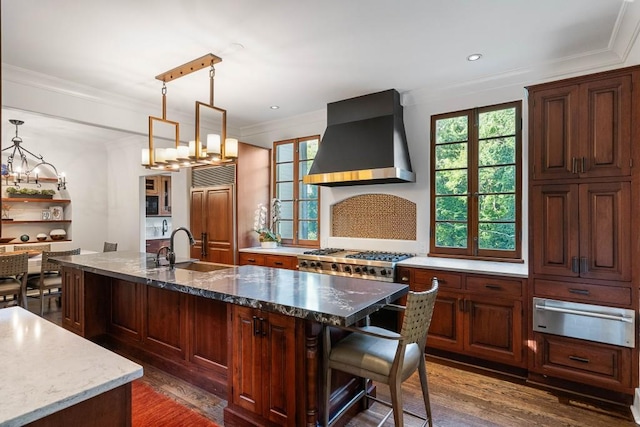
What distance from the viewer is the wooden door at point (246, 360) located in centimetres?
211

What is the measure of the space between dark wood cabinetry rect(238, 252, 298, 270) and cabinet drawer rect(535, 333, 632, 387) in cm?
269

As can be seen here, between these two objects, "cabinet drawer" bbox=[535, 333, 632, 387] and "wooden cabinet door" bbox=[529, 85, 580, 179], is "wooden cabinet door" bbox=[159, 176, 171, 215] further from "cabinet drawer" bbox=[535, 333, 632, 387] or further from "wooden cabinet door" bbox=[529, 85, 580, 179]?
"cabinet drawer" bbox=[535, 333, 632, 387]

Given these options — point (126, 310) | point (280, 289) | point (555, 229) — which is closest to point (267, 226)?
point (126, 310)

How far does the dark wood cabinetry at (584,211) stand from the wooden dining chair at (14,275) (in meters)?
5.61

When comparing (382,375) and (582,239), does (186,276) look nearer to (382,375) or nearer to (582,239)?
(382,375)

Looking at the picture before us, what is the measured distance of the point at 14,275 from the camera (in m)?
4.25

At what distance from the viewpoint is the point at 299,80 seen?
372cm

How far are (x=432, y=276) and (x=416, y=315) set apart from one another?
5.46 feet

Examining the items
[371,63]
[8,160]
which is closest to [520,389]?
[371,63]

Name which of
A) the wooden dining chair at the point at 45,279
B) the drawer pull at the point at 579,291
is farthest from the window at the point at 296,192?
the wooden dining chair at the point at 45,279

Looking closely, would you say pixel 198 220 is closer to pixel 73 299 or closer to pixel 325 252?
pixel 73 299

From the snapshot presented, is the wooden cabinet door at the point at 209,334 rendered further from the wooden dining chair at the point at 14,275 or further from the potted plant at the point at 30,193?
the potted plant at the point at 30,193

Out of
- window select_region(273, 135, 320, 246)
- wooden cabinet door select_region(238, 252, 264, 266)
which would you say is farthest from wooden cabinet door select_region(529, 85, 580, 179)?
wooden cabinet door select_region(238, 252, 264, 266)

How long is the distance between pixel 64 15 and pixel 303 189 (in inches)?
128
